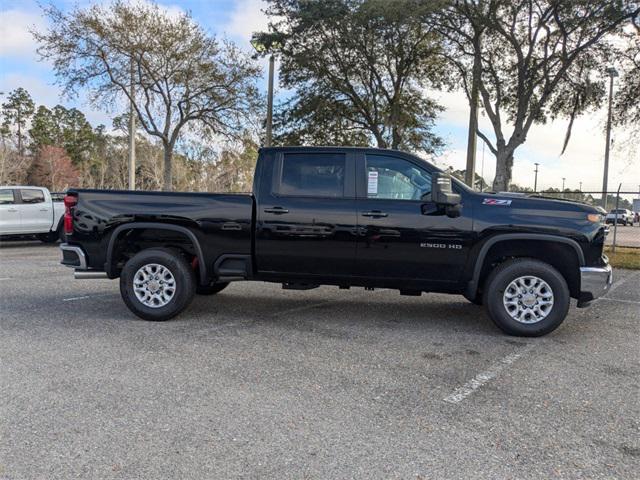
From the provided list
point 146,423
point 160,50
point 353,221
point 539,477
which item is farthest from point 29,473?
point 160,50

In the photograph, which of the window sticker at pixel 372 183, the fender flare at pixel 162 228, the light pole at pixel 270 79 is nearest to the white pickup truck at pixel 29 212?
the light pole at pixel 270 79

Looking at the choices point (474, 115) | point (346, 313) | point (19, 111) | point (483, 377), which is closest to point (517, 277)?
point (483, 377)

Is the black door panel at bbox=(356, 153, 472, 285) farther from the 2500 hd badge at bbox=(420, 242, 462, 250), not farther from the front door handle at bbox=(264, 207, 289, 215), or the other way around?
the front door handle at bbox=(264, 207, 289, 215)

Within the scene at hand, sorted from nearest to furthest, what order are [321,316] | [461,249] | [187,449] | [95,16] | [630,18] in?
[187,449] < [461,249] < [321,316] < [630,18] < [95,16]

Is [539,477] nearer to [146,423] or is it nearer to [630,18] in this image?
[146,423]

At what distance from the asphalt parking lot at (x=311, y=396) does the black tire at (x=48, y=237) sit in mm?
9181

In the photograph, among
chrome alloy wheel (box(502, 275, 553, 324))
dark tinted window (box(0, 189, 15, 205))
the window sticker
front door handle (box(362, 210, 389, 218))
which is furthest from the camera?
dark tinted window (box(0, 189, 15, 205))

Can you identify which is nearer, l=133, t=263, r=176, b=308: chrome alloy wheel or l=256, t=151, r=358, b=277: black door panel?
l=256, t=151, r=358, b=277: black door panel

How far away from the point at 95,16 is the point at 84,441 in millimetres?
18112

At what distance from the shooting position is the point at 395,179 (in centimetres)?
573

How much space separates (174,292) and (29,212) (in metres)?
10.6

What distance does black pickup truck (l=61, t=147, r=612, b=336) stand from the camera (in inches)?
214

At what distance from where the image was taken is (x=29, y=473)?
2.70 meters

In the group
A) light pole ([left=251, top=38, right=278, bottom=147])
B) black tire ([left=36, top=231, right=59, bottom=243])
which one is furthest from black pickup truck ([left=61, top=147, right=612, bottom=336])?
light pole ([left=251, top=38, right=278, bottom=147])
